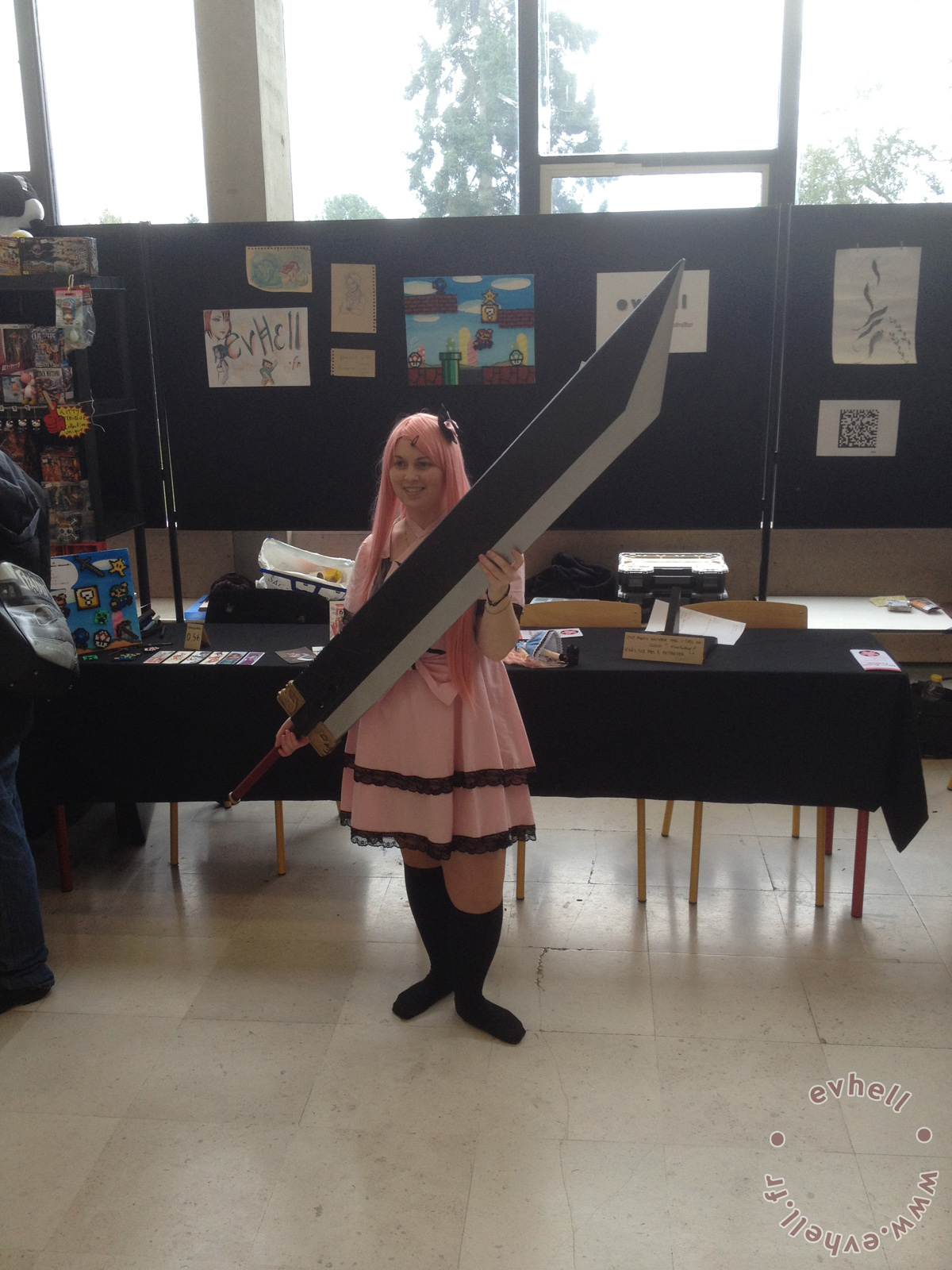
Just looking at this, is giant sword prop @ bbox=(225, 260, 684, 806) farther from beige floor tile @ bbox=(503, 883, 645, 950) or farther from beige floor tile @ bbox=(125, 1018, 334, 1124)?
beige floor tile @ bbox=(503, 883, 645, 950)

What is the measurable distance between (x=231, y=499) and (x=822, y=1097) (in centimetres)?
263

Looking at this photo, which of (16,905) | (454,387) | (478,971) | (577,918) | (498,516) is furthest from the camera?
(454,387)

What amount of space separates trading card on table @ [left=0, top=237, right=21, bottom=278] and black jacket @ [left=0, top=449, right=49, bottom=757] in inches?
41.0

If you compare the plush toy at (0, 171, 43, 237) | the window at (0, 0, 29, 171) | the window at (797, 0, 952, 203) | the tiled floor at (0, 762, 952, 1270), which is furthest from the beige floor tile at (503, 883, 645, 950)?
the window at (0, 0, 29, 171)

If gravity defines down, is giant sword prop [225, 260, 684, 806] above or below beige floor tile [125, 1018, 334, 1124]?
above

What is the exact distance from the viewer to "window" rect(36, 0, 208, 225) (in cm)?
425

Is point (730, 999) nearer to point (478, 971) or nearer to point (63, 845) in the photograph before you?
point (478, 971)

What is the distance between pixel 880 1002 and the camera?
230 centimetres

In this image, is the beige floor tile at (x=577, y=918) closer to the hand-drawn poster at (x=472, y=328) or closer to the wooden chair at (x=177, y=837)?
the wooden chair at (x=177, y=837)

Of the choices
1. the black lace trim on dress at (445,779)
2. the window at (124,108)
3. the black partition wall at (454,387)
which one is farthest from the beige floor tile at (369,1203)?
the window at (124,108)

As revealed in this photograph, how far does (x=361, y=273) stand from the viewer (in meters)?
3.29

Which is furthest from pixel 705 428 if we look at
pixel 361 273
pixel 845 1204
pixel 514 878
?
pixel 845 1204

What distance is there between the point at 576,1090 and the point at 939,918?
1.22 m

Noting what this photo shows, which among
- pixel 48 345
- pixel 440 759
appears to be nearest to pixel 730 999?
pixel 440 759
